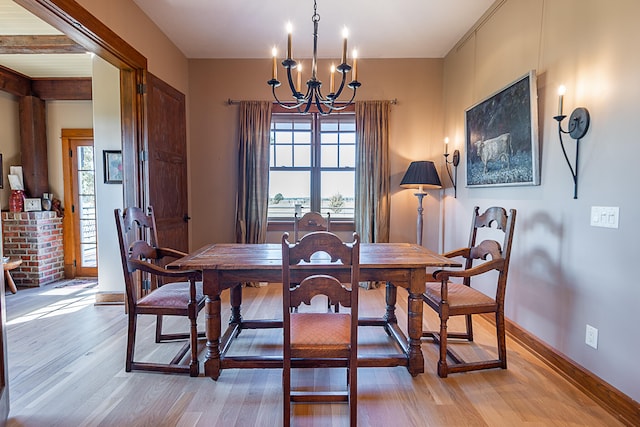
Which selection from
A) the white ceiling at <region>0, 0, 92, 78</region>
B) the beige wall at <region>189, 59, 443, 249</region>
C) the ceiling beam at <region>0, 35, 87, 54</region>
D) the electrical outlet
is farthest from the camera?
the beige wall at <region>189, 59, 443, 249</region>

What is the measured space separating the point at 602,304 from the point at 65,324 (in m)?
4.21

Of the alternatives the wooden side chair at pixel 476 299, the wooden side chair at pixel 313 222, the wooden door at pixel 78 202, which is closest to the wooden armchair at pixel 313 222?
the wooden side chair at pixel 313 222

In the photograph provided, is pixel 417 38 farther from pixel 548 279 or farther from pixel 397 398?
pixel 397 398

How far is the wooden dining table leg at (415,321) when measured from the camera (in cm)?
204

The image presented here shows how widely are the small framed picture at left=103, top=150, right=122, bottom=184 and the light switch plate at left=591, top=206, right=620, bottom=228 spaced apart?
4025mm

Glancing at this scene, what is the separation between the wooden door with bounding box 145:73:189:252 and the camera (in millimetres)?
3191

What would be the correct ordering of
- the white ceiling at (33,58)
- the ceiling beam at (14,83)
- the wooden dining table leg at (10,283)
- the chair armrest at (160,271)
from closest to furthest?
the chair armrest at (160,271) → the white ceiling at (33,58) → the wooden dining table leg at (10,283) → the ceiling beam at (14,83)

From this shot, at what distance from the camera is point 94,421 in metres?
1.67

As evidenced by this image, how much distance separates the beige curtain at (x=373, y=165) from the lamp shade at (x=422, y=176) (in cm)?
41

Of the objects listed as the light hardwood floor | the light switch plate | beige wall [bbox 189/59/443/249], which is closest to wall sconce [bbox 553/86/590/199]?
the light switch plate

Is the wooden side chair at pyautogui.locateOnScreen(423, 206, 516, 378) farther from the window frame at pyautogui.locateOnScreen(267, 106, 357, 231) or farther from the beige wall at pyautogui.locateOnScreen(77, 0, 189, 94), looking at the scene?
the beige wall at pyautogui.locateOnScreen(77, 0, 189, 94)

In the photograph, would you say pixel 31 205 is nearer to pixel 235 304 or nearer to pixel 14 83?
pixel 14 83

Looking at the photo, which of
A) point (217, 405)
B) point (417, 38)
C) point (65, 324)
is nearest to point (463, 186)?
point (417, 38)

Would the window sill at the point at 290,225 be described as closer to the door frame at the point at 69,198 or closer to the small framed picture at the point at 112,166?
the small framed picture at the point at 112,166
